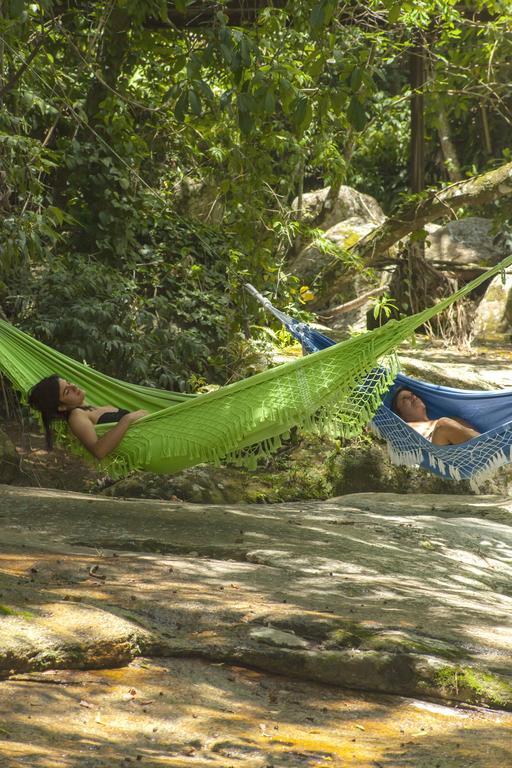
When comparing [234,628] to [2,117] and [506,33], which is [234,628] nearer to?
[2,117]

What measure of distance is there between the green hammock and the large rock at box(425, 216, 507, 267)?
6.94 metres

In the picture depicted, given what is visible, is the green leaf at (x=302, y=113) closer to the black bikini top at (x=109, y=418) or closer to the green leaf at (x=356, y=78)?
the green leaf at (x=356, y=78)

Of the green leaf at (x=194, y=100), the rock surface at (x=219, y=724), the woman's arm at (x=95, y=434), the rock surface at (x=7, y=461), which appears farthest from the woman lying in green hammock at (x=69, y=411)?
the rock surface at (x=219, y=724)

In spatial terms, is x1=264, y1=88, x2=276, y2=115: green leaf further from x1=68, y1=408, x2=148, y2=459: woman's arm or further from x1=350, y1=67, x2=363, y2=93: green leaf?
x1=68, y1=408, x2=148, y2=459: woman's arm

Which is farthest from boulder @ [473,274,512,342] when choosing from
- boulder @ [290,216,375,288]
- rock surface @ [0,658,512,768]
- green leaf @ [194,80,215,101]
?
rock surface @ [0,658,512,768]

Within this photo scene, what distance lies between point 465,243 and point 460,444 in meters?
6.98

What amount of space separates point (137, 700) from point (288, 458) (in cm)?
372

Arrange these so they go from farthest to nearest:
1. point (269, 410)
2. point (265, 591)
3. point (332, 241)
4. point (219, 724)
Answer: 1. point (332, 241)
2. point (269, 410)
3. point (265, 591)
4. point (219, 724)

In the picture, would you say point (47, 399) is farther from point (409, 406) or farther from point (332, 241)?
point (332, 241)

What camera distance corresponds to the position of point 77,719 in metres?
1.71

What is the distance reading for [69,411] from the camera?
3.71m

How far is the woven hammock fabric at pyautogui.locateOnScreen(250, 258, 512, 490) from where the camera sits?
3908 mm

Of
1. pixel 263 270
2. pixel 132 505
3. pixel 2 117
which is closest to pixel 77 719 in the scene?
pixel 132 505

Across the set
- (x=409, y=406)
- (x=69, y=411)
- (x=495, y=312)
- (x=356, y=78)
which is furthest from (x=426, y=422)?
(x=495, y=312)
